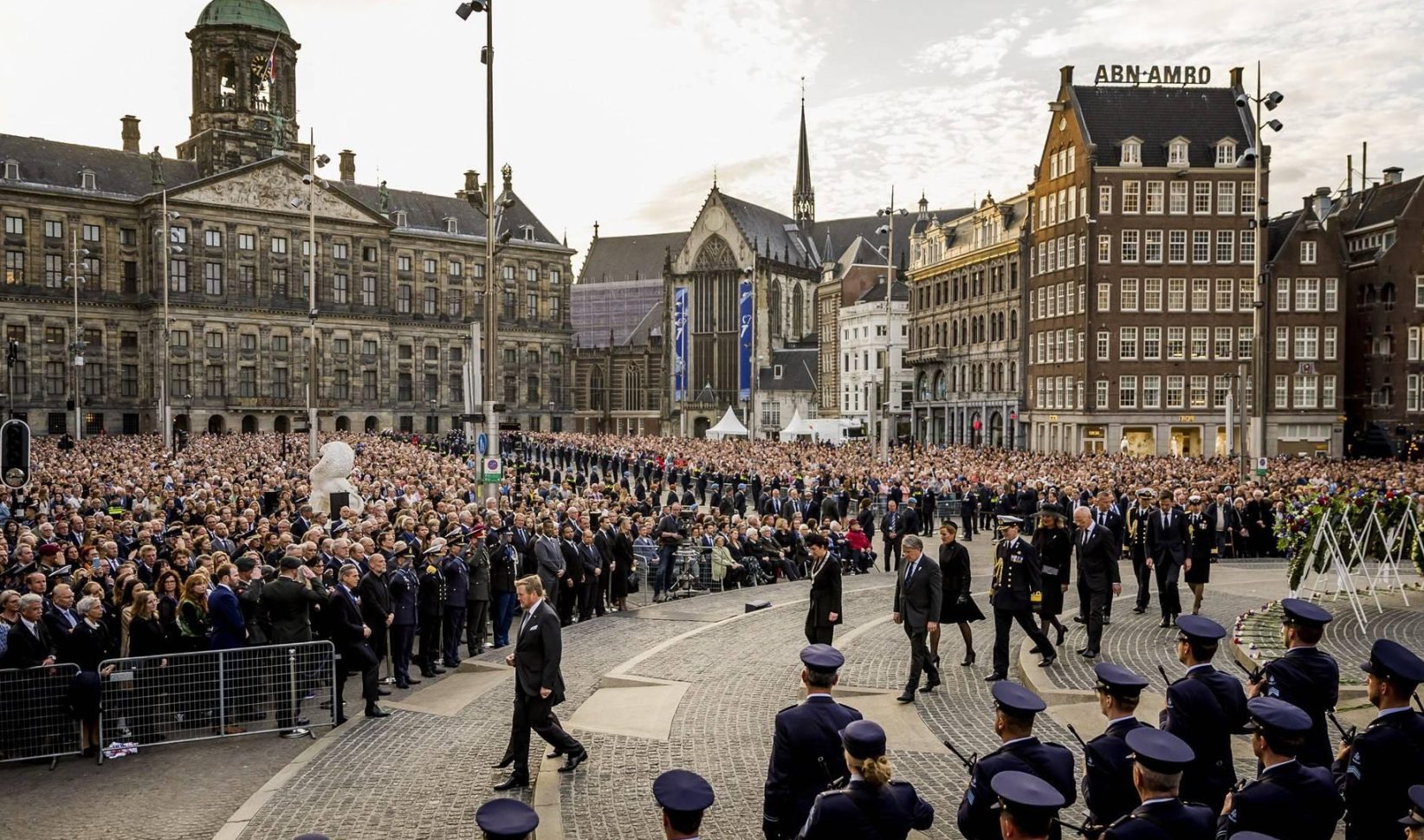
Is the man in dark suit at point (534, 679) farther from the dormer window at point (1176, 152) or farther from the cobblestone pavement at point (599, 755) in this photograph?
the dormer window at point (1176, 152)

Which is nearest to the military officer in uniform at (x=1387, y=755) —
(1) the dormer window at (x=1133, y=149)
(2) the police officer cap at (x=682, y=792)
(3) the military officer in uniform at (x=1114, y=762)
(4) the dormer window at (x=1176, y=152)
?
(3) the military officer in uniform at (x=1114, y=762)

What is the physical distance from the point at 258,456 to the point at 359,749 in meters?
32.3

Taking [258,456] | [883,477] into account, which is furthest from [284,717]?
[258,456]

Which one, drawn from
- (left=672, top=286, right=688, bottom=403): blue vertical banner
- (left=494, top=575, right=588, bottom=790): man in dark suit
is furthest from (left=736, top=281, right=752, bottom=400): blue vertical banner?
(left=494, top=575, right=588, bottom=790): man in dark suit

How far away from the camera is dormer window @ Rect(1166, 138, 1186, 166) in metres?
53.4

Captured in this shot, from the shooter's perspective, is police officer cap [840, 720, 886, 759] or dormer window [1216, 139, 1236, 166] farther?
dormer window [1216, 139, 1236, 166]

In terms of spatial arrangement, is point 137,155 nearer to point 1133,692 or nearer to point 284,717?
point 284,717

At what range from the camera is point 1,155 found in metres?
73.1

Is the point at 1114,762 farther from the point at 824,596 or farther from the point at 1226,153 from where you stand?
the point at 1226,153

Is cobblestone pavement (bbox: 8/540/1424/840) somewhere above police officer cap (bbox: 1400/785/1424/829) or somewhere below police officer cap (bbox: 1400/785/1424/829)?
below

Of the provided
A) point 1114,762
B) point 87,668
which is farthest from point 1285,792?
point 87,668

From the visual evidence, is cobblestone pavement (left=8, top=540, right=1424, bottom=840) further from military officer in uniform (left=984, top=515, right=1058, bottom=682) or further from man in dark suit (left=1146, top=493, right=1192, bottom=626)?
military officer in uniform (left=984, top=515, right=1058, bottom=682)

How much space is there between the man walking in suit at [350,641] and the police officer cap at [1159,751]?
8.22 metres

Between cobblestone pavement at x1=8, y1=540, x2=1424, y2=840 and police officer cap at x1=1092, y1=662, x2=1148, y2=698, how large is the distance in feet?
8.17
